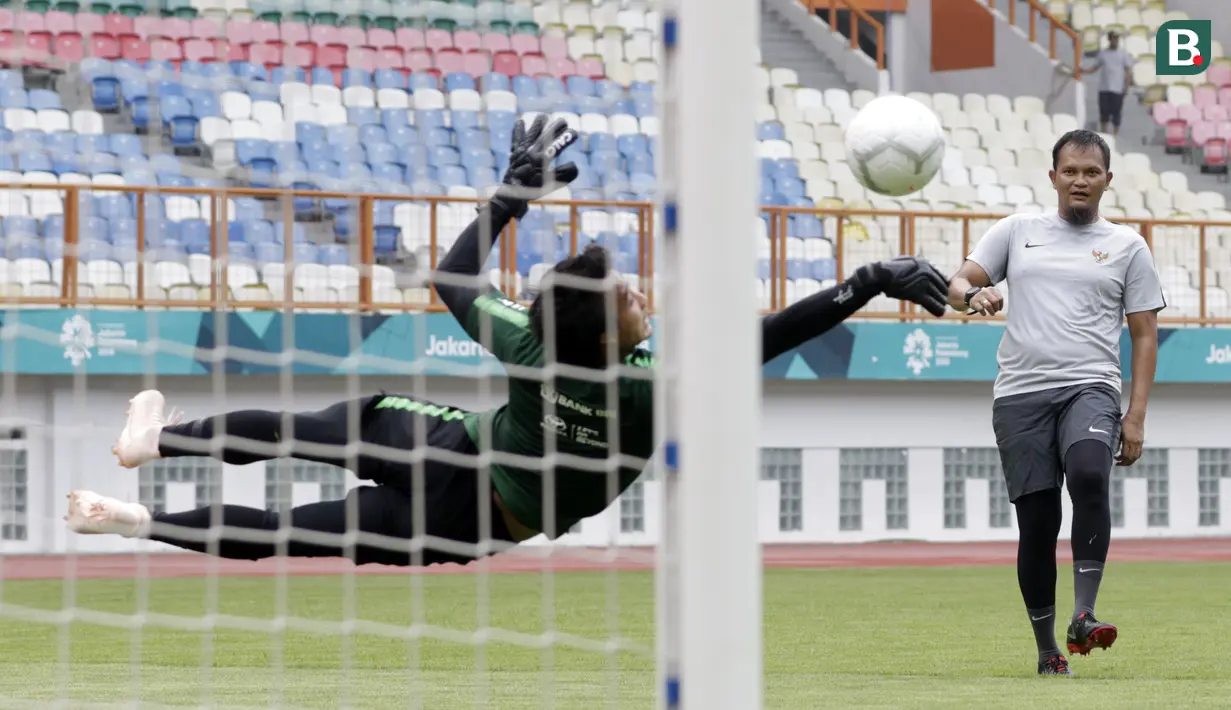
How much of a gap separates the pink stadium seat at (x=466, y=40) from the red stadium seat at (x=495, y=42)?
52 mm

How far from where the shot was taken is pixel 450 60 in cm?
1368

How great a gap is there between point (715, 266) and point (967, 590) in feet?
27.9

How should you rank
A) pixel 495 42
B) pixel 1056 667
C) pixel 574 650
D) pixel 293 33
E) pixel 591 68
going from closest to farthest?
pixel 1056 667 < pixel 574 650 < pixel 293 33 < pixel 591 68 < pixel 495 42

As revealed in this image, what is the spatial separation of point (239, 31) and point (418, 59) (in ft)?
4.08

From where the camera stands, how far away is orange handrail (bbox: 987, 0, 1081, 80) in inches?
895

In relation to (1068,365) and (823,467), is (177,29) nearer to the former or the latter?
(823,467)

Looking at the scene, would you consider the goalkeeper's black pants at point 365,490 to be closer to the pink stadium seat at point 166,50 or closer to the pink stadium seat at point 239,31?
the pink stadium seat at point 239,31

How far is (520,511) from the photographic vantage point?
17.6ft

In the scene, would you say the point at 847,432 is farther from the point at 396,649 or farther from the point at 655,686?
the point at 655,686

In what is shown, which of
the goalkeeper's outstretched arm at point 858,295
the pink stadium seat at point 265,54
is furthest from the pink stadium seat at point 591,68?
the goalkeeper's outstretched arm at point 858,295

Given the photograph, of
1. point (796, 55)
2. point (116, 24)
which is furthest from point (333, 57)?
point (796, 55)

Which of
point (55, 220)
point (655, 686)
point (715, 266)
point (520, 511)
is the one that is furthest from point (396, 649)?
point (55, 220)

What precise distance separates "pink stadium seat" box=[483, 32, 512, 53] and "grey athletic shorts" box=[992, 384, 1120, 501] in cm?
743

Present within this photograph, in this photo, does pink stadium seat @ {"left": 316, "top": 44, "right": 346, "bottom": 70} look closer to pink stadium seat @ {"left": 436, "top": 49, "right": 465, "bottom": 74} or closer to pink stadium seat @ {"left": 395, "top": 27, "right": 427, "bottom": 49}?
pink stadium seat @ {"left": 395, "top": 27, "right": 427, "bottom": 49}
